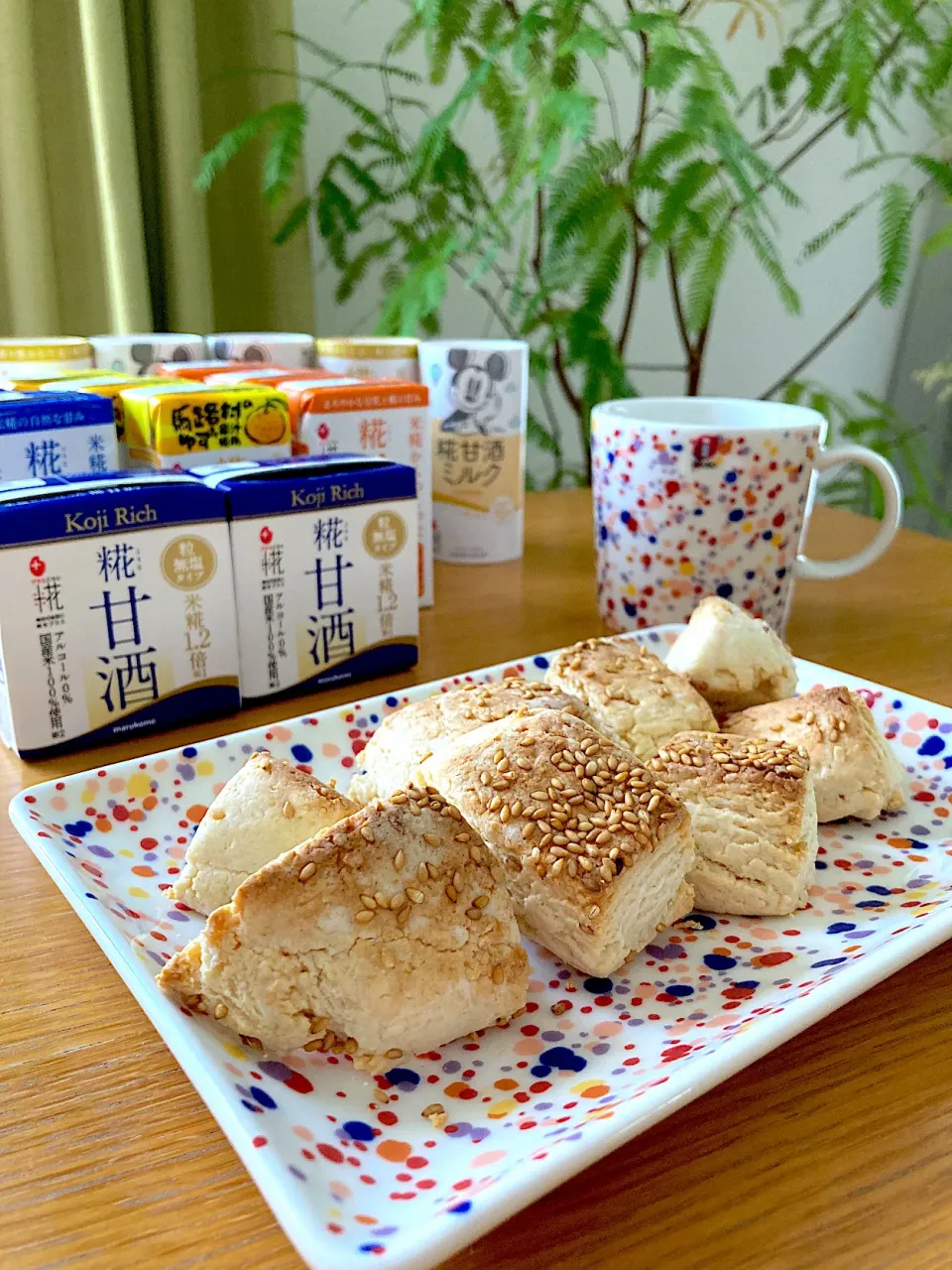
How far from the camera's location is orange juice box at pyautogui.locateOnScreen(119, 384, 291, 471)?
944 mm

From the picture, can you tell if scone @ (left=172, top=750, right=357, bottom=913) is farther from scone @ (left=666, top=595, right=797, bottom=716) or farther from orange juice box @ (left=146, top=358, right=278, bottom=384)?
orange juice box @ (left=146, top=358, right=278, bottom=384)

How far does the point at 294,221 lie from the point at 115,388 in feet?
3.30

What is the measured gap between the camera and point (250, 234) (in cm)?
197

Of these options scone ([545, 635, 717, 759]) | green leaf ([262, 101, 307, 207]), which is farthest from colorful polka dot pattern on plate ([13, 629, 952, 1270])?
green leaf ([262, 101, 307, 207])

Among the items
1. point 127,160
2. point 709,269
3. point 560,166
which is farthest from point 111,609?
Answer: point 560,166

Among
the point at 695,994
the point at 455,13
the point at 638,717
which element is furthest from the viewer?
the point at 455,13

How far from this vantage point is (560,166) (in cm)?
196

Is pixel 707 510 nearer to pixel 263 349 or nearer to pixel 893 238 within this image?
pixel 263 349

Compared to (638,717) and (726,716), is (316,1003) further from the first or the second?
(726,716)

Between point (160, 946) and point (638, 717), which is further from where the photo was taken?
point (638, 717)

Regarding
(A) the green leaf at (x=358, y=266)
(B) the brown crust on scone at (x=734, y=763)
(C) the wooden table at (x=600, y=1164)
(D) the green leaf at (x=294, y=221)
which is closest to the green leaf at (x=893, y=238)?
(A) the green leaf at (x=358, y=266)

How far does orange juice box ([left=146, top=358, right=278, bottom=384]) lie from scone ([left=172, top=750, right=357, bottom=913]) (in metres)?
0.62

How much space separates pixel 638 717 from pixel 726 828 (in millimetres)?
149

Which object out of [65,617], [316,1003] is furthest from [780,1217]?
[65,617]
